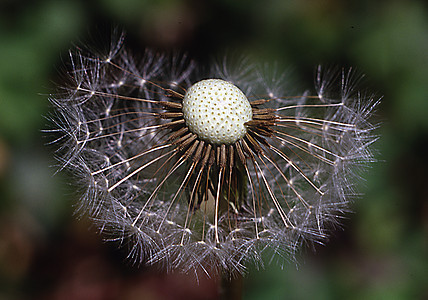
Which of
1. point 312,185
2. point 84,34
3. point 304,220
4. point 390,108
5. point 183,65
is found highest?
point 390,108

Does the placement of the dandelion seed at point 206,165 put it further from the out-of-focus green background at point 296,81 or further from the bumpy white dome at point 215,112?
the out-of-focus green background at point 296,81

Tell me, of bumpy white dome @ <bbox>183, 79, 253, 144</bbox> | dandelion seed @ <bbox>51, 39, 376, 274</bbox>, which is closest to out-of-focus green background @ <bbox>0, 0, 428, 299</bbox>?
dandelion seed @ <bbox>51, 39, 376, 274</bbox>

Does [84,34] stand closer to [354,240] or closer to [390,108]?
[390,108]

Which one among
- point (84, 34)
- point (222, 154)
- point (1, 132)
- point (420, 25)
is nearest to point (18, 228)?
point (1, 132)

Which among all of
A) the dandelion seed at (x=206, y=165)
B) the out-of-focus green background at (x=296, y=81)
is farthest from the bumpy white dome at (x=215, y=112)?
the out-of-focus green background at (x=296, y=81)

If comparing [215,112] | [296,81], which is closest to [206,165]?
[215,112]

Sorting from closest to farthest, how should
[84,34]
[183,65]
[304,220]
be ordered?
[304,220] < [183,65] < [84,34]
